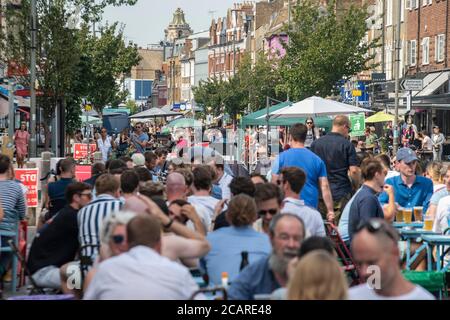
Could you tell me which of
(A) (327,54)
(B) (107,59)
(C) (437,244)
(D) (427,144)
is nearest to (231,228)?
(C) (437,244)

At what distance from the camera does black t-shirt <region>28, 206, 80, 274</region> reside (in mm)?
11477

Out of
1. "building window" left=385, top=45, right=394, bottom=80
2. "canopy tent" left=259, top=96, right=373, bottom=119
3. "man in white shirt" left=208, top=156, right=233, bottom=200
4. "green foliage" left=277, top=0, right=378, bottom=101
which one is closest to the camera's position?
"man in white shirt" left=208, top=156, right=233, bottom=200

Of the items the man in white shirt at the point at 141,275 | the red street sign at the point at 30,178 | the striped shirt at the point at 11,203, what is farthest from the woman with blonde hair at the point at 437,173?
the man in white shirt at the point at 141,275

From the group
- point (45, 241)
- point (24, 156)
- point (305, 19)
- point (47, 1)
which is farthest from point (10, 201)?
point (305, 19)

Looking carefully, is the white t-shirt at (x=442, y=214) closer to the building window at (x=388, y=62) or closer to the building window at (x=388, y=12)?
the building window at (x=388, y=62)

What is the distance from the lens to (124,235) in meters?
8.13

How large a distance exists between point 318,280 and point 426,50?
61.7 meters

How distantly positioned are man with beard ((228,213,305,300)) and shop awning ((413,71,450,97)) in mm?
51810

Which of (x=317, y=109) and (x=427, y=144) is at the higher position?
(x=317, y=109)

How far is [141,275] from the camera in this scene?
7.27 m

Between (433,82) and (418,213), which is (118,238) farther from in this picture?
(433,82)

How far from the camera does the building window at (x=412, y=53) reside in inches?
2707

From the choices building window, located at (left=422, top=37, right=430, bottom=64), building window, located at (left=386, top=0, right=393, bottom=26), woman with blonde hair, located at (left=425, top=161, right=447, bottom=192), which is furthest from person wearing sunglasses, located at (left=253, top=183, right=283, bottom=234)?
building window, located at (left=386, top=0, right=393, bottom=26)

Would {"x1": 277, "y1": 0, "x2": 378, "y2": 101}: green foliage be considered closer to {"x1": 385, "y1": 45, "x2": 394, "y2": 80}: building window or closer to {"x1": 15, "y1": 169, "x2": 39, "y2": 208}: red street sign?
{"x1": 385, "y1": 45, "x2": 394, "y2": 80}: building window
